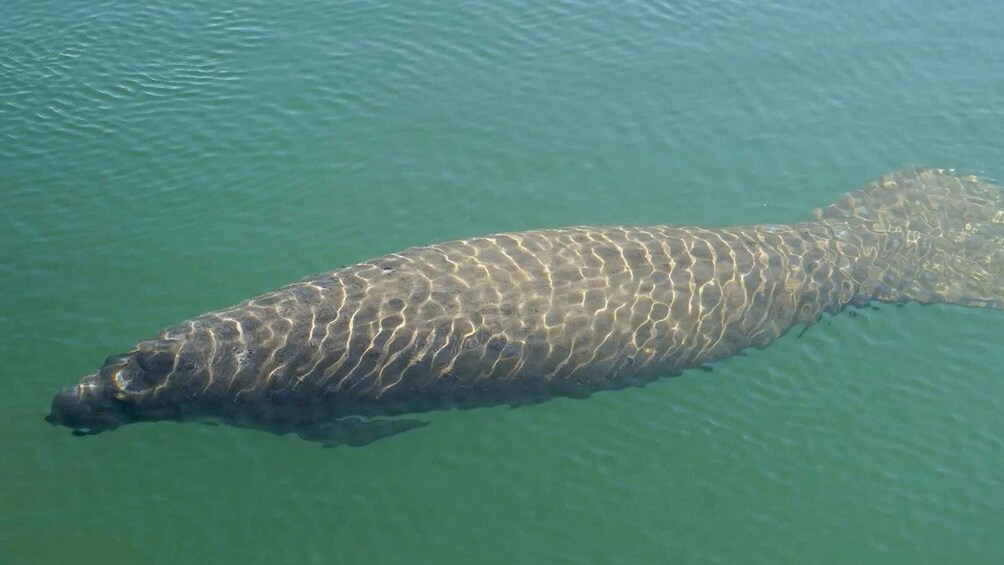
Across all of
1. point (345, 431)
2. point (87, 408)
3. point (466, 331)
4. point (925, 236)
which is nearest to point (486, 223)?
point (466, 331)

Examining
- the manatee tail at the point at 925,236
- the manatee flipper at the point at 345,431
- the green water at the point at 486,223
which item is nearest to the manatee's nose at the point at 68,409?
the green water at the point at 486,223

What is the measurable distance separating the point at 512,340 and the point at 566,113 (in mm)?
7530

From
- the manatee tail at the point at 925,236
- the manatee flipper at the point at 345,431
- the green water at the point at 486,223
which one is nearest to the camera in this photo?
the green water at the point at 486,223

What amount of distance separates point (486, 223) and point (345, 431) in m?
4.90

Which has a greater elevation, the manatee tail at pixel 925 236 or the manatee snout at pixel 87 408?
the manatee tail at pixel 925 236

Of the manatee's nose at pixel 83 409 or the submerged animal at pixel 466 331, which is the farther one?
the manatee's nose at pixel 83 409

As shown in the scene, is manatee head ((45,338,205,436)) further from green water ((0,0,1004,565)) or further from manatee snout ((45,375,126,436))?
green water ((0,0,1004,565))

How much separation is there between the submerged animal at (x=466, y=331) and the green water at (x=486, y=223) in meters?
0.40

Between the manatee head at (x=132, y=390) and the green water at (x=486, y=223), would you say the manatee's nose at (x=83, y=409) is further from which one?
the green water at (x=486, y=223)

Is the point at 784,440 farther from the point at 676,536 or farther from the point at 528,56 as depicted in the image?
the point at 528,56

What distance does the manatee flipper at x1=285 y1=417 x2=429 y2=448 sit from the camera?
38.2 feet

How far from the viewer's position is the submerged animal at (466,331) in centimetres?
1135

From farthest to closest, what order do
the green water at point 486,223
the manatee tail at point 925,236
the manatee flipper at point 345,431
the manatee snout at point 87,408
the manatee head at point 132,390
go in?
the manatee tail at point 925,236, the manatee flipper at point 345,431, the manatee snout at point 87,408, the manatee head at point 132,390, the green water at point 486,223

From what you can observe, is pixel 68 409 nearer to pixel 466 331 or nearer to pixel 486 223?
pixel 466 331
